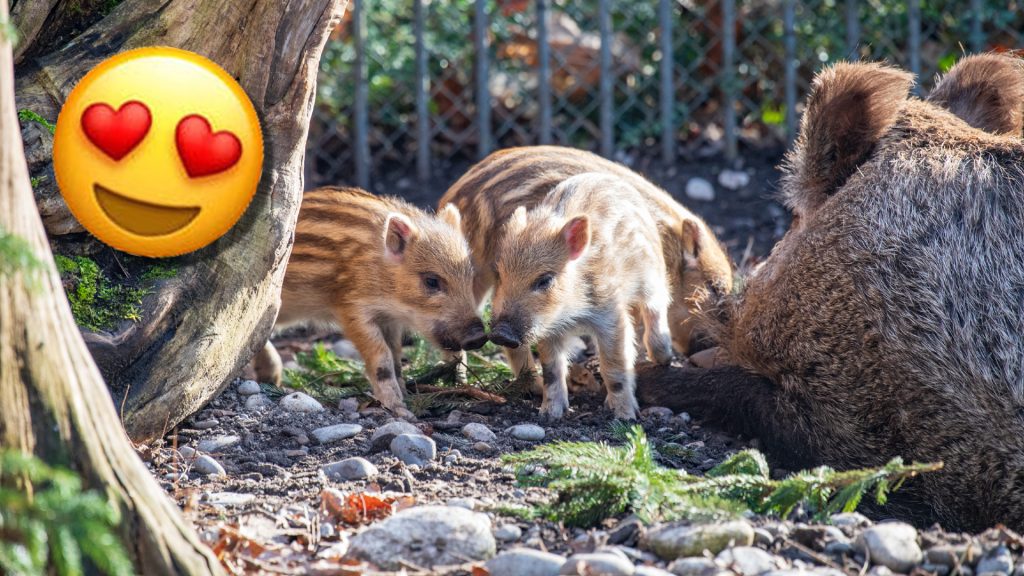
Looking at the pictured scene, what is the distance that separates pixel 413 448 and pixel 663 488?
1.11 m

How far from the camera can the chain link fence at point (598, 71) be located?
860 cm

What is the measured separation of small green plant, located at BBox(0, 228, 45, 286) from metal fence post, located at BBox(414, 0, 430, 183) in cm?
663

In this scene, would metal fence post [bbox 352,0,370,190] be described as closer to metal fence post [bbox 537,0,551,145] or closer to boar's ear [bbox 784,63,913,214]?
metal fence post [bbox 537,0,551,145]

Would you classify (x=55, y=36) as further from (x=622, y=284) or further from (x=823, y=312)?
(x=823, y=312)

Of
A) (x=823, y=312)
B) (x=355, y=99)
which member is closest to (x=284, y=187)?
(x=823, y=312)

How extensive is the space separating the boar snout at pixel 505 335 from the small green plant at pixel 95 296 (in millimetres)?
1413

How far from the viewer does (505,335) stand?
4.57m

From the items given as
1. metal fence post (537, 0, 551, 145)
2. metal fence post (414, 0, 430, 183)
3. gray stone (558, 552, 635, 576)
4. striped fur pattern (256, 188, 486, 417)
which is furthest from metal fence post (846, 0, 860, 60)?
gray stone (558, 552, 635, 576)

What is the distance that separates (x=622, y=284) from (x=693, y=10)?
176 inches

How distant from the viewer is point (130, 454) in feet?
7.49

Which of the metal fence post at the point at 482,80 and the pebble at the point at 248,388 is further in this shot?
the metal fence post at the point at 482,80

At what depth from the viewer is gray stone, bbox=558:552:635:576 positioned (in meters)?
2.65

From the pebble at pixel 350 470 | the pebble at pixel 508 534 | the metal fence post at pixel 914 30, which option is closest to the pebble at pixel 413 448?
the pebble at pixel 350 470

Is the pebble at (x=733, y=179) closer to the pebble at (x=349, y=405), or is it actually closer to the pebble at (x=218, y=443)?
the pebble at (x=349, y=405)
